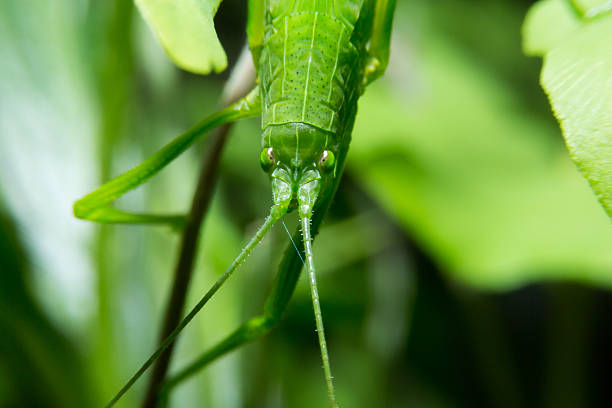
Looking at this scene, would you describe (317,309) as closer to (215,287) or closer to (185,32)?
(215,287)

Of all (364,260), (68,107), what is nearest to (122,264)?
(68,107)

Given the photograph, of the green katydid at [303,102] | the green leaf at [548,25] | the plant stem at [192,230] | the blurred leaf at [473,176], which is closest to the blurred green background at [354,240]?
the blurred leaf at [473,176]

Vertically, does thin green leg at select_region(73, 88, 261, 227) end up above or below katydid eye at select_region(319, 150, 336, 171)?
above

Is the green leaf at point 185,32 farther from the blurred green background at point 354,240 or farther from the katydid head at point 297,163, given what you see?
the blurred green background at point 354,240

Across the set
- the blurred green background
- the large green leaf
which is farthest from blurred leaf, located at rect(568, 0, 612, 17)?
the blurred green background

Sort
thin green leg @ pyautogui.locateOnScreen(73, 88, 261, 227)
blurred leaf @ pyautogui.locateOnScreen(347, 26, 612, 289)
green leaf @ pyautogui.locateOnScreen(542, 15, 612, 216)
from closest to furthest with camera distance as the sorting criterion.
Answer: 1. green leaf @ pyautogui.locateOnScreen(542, 15, 612, 216)
2. thin green leg @ pyautogui.locateOnScreen(73, 88, 261, 227)
3. blurred leaf @ pyautogui.locateOnScreen(347, 26, 612, 289)

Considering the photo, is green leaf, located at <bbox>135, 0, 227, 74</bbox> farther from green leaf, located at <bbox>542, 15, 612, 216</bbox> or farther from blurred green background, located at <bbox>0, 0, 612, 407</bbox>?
blurred green background, located at <bbox>0, 0, 612, 407</bbox>
